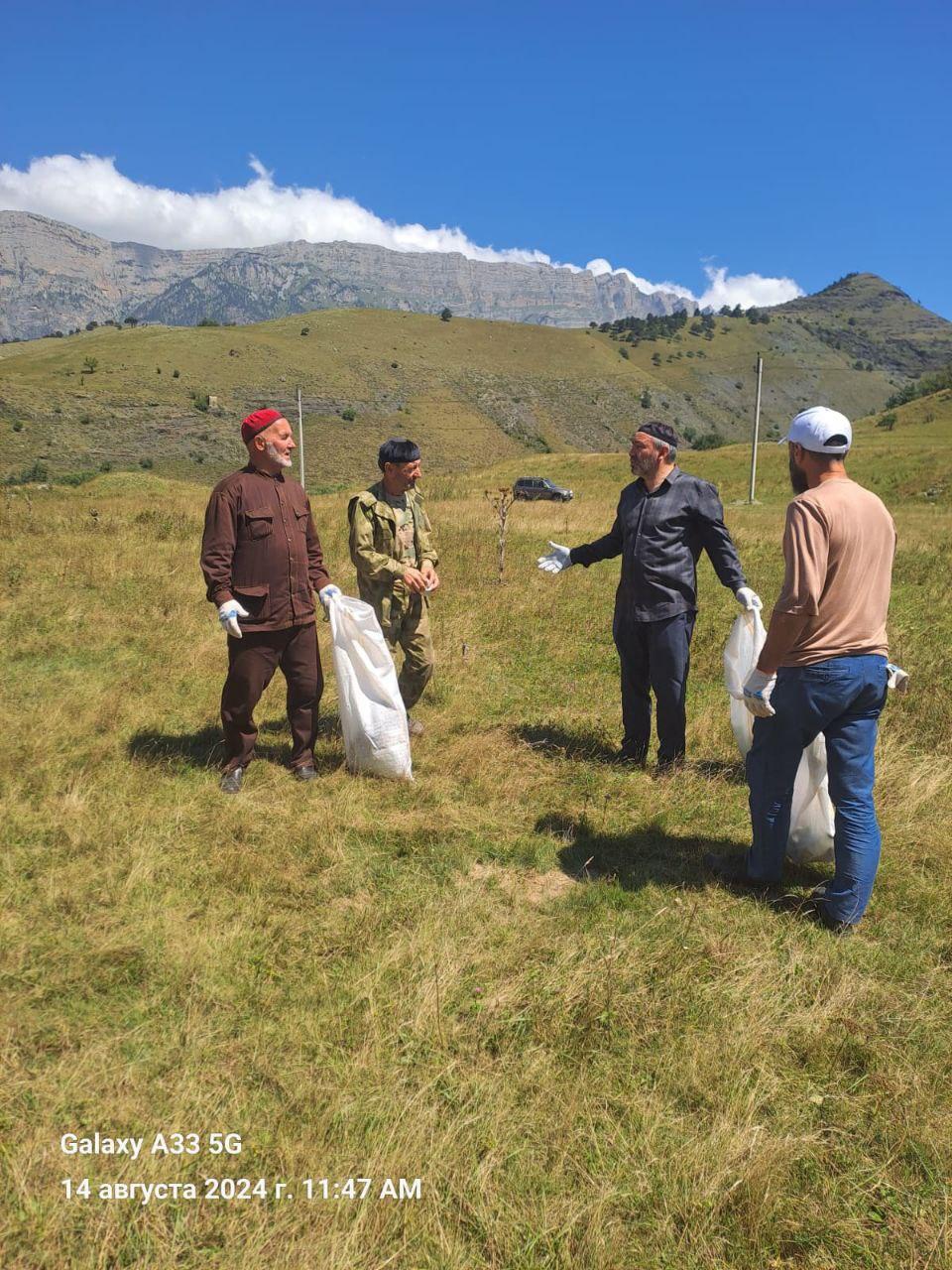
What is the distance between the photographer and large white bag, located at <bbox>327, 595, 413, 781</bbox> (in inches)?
167

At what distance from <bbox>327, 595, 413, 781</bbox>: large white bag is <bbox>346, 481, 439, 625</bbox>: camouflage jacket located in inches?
16.8

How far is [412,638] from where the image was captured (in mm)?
4988

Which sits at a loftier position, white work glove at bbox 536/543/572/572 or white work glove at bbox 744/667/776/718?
white work glove at bbox 536/543/572/572

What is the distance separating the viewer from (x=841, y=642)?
2785mm

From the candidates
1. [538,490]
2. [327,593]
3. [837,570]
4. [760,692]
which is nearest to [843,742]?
[760,692]

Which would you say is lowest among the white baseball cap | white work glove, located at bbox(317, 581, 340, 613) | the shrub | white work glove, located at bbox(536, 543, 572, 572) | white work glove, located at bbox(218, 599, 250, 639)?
white work glove, located at bbox(218, 599, 250, 639)

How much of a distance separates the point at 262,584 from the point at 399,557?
1.02 m

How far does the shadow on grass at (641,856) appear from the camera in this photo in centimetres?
335

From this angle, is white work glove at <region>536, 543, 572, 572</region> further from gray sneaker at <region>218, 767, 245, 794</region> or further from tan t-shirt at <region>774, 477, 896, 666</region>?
gray sneaker at <region>218, 767, 245, 794</region>

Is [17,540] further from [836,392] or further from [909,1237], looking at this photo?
[836,392]

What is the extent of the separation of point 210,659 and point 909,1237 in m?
5.95

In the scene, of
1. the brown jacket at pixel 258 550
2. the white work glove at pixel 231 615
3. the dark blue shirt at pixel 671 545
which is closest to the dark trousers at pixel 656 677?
the dark blue shirt at pixel 671 545

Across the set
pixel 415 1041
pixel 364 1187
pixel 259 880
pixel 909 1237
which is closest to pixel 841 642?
pixel 909 1237

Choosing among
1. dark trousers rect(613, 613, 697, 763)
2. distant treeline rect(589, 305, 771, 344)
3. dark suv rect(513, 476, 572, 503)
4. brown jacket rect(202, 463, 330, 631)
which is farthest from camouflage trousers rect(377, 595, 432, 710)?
distant treeline rect(589, 305, 771, 344)
